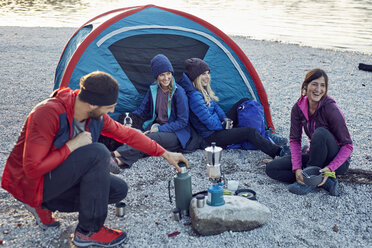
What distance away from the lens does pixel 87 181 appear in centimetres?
281

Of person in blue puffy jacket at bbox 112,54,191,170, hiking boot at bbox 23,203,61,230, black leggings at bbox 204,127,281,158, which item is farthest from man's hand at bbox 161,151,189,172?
black leggings at bbox 204,127,281,158

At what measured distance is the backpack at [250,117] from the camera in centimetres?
527

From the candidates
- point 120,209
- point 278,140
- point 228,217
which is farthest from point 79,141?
point 278,140

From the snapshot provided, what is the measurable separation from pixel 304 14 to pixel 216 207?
24.2 meters

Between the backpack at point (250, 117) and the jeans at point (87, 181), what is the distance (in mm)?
2684

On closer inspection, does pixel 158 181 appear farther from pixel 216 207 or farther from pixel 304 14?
pixel 304 14

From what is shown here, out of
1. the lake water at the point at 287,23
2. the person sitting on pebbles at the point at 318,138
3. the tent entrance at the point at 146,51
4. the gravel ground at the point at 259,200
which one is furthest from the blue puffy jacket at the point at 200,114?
the lake water at the point at 287,23

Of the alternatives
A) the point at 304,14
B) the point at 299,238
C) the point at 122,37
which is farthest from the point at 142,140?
the point at 304,14

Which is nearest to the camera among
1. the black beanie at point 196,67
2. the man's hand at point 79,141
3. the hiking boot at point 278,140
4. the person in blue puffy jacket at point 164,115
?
the man's hand at point 79,141

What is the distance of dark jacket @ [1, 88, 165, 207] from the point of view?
8.51 feet

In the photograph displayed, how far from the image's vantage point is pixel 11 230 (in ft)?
10.8

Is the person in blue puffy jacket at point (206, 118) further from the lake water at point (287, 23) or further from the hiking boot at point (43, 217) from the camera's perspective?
the lake water at point (287, 23)

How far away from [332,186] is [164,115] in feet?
7.52

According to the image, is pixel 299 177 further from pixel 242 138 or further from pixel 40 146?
pixel 40 146
